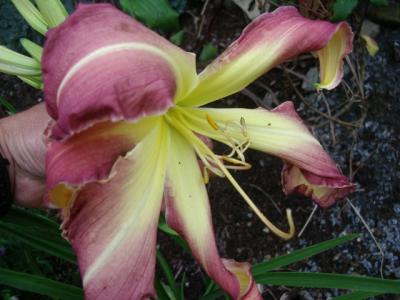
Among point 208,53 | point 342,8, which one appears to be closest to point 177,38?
point 208,53

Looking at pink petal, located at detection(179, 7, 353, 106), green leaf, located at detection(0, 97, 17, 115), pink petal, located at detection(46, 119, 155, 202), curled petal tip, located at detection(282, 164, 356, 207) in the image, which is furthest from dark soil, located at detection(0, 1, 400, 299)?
pink petal, located at detection(46, 119, 155, 202)

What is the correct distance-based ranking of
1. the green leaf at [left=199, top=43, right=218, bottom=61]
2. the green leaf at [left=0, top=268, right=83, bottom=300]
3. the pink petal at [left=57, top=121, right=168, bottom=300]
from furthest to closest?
the green leaf at [left=199, top=43, right=218, bottom=61], the green leaf at [left=0, top=268, right=83, bottom=300], the pink petal at [left=57, top=121, right=168, bottom=300]

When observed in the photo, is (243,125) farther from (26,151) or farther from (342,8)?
(342,8)

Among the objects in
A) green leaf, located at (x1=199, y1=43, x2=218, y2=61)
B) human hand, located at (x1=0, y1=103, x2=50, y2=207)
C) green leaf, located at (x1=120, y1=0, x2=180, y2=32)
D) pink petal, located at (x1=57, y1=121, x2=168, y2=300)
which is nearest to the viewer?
pink petal, located at (x1=57, y1=121, x2=168, y2=300)

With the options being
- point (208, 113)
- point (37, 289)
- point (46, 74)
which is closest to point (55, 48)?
point (46, 74)

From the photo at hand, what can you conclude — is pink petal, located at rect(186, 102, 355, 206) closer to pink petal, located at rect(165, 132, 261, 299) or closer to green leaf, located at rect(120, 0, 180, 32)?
pink petal, located at rect(165, 132, 261, 299)

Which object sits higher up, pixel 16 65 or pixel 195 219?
pixel 16 65
